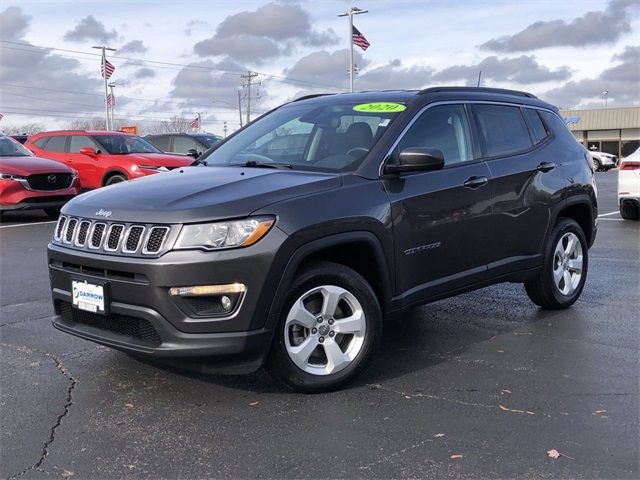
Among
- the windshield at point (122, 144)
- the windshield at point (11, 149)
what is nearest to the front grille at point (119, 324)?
the windshield at point (11, 149)

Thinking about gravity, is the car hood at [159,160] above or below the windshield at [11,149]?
below

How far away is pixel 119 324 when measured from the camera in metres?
3.90

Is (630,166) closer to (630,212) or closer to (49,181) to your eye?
(630,212)

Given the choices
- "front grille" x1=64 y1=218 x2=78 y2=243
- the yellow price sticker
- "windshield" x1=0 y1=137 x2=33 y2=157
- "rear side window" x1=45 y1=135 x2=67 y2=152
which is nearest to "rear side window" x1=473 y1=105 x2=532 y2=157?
the yellow price sticker

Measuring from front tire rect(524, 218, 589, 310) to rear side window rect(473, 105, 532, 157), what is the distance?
2.77ft

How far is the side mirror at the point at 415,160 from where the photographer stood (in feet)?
14.1

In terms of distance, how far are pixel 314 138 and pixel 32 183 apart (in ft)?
29.9

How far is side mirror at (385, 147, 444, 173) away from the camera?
429 centimetres

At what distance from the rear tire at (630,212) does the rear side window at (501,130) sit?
7.73m

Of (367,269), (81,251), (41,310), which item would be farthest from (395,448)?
(41,310)

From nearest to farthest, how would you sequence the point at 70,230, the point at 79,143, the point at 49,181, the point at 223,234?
the point at 223,234
the point at 70,230
the point at 49,181
the point at 79,143

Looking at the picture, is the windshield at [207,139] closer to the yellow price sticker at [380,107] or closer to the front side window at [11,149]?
the front side window at [11,149]

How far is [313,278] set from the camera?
393 cm

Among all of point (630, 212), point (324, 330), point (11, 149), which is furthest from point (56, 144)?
point (324, 330)
